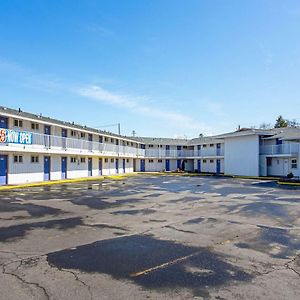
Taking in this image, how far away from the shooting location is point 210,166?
5109cm

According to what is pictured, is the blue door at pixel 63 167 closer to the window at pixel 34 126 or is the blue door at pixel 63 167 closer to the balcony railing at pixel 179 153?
the window at pixel 34 126

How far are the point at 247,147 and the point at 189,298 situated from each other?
38.0 meters

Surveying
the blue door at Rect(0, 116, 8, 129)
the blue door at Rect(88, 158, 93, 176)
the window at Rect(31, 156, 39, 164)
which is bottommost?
the blue door at Rect(88, 158, 93, 176)

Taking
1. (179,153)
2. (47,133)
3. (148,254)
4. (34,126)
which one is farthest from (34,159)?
(179,153)

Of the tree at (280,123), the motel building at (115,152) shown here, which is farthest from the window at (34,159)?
the tree at (280,123)

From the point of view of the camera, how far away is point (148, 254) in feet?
23.1

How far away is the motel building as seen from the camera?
84.3 feet

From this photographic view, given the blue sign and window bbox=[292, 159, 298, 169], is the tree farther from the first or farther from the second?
the blue sign

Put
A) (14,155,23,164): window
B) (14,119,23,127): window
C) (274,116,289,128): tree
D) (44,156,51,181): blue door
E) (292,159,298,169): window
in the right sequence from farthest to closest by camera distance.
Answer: (274,116,289,128): tree < (292,159,298,169): window < (44,156,51,181): blue door < (14,119,23,127): window < (14,155,23,164): window

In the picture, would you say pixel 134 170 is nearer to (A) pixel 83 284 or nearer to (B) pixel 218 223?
(B) pixel 218 223

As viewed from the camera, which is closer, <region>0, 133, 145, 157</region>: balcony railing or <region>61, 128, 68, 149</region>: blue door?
<region>0, 133, 145, 157</region>: balcony railing

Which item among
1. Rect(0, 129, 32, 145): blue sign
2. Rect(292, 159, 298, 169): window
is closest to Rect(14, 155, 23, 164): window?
Rect(0, 129, 32, 145): blue sign

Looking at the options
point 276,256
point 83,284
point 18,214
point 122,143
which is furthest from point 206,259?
point 122,143

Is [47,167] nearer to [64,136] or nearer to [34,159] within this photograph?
[34,159]
